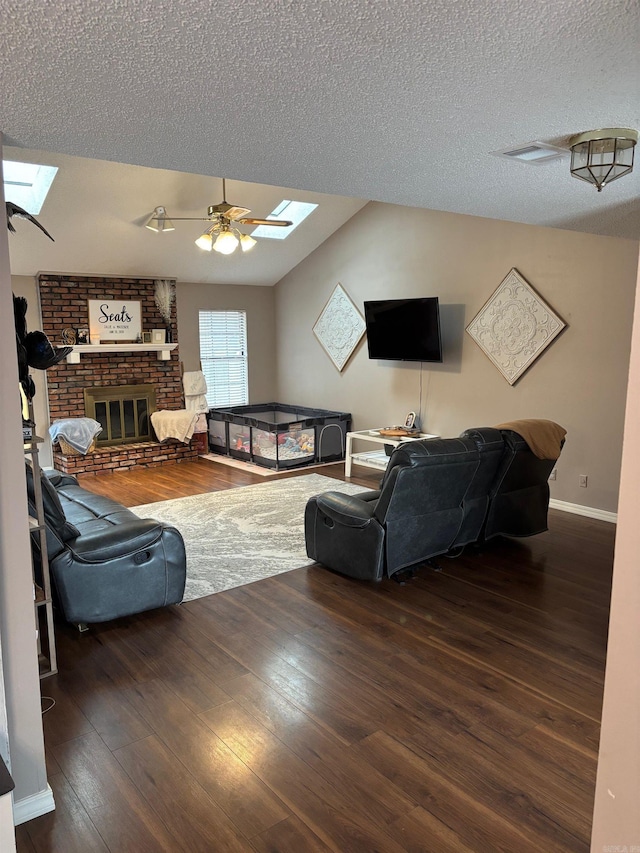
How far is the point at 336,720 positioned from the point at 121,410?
6184 millimetres

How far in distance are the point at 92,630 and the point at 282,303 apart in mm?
6531

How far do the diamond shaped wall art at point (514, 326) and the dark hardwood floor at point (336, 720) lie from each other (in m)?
2.43

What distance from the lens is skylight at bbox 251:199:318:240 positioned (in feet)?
25.2

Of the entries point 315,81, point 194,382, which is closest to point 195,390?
point 194,382

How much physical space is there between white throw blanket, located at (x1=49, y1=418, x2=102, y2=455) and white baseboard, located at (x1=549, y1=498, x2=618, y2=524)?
514 centimetres

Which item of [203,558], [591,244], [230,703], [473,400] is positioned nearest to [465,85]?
[230,703]

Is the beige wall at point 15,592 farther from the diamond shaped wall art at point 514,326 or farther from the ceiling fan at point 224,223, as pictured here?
the diamond shaped wall art at point 514,326

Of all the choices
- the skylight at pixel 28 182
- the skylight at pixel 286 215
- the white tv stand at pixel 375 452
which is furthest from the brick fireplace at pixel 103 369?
the white tv stand at pixel 375 452

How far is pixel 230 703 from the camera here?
2822 mm

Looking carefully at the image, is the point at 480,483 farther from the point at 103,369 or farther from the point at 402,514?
the point at 103,369

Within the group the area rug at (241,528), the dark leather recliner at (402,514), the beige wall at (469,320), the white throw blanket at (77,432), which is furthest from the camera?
the white throw blanket at (77,432)

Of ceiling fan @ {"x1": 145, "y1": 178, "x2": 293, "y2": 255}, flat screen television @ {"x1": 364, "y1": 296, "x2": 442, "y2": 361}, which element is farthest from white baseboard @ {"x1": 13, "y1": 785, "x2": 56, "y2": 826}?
flat screen television @ {"x1": 364, "y1": 296, "x2": 442, "y2": 361}

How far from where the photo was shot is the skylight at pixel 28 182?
585cm

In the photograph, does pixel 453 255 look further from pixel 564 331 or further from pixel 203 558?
pixel 203 558
